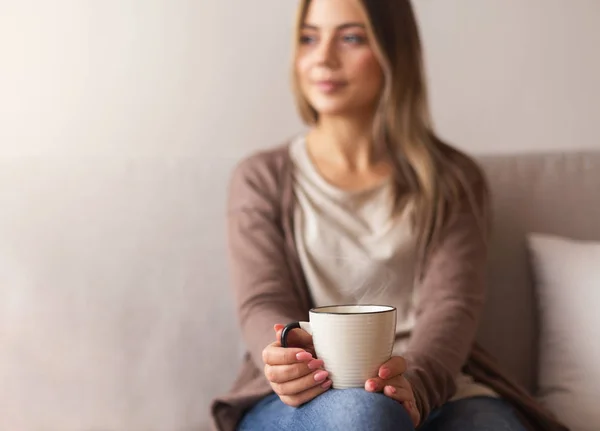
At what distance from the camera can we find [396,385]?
0.96 metres

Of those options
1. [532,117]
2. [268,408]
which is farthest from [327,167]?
[532,117]

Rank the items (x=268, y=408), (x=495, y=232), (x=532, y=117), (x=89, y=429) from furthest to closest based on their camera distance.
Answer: (x=532, y=117), (x=495, y=232), (x=89, y=429), (x=268, y=408)

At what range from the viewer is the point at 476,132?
1.75 meters

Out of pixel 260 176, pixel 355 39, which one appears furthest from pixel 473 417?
pixel 355 39

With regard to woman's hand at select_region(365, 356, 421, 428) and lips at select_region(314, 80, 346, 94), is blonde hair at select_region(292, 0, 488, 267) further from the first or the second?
woman's hand at select_region(365, 356, 421, 428)

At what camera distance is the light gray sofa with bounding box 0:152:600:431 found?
1.34m

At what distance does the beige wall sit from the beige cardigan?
0.93 feet

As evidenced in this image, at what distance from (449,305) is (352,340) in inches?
17.2

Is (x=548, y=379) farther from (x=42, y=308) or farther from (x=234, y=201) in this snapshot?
(x=42, y=308)

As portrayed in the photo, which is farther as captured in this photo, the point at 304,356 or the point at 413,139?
the point at 413,139

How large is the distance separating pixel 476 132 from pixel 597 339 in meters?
0.58

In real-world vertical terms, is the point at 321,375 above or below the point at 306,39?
below

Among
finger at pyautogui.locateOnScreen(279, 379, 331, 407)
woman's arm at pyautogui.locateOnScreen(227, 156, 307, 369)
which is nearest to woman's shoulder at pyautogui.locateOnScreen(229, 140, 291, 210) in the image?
woman's arm at pyautogui.locateOnScreen(227, 156, 307, 369)

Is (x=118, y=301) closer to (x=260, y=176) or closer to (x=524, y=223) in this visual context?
(x=260, y=176)
